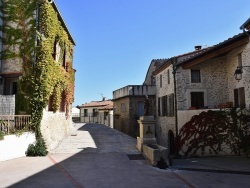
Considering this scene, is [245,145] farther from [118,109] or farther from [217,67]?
[118,109]

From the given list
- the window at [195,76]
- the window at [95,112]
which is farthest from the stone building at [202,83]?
the window at [95,112]

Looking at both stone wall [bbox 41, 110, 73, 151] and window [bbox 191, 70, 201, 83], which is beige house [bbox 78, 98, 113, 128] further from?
window [bbox 191, 70, 201, 83]

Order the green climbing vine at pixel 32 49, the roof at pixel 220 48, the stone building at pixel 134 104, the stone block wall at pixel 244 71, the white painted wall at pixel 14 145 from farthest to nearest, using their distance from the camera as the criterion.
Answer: the stone building at pixel 134 104 < the roof at pixel 220 48 < the stone block wall at pixel 244 71 < the green climbing vine at pixel 32 49 < the white painted wall at pixel 14 145

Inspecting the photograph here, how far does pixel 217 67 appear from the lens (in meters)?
19.1

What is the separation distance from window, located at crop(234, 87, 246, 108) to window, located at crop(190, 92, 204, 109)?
2.57 meters

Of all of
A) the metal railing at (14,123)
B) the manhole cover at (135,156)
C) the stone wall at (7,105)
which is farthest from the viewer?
the stone wall at (7,105)

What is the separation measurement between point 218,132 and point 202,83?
5.95 m

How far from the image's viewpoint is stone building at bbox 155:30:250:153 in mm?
16859

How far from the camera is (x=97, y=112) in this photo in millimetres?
48125

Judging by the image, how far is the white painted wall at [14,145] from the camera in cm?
1191

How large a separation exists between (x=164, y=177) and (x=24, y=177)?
4889mm

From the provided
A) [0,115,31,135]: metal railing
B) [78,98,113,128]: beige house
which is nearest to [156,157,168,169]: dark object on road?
[0,115,31,135]: metal railing

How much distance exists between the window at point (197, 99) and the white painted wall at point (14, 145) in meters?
11.9

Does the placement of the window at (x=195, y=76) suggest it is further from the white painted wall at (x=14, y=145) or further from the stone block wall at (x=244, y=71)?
the white painted wall at (x=14, y=145)
